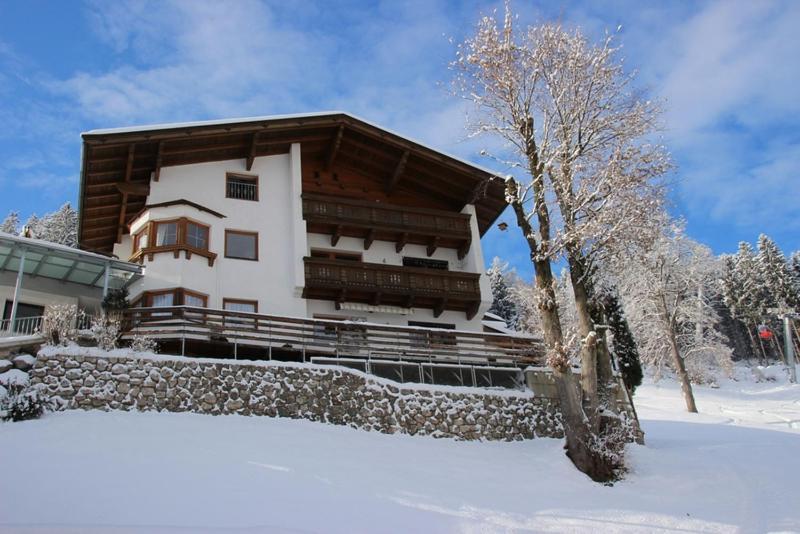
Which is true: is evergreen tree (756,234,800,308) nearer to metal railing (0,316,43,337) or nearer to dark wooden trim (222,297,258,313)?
dark wooden trim (222,297,258,313)

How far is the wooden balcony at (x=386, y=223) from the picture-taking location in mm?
25453

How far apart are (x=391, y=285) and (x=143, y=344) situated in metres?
9.84

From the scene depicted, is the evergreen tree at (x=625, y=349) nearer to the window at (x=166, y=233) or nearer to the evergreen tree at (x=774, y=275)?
the window at (x=166, y=233)

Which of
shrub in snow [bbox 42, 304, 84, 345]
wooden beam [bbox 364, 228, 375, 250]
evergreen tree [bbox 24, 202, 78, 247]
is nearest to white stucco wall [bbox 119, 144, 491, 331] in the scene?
wooden beam [bbox 364, 228, 375, 250]

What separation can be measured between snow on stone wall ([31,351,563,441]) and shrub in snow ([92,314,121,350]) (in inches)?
22.6

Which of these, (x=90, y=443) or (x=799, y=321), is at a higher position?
(x=799, y=321)

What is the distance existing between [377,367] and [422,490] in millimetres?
7388

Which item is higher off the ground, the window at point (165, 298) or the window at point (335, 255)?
the window at point (335, 255)

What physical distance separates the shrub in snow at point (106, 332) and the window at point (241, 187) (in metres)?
8.19

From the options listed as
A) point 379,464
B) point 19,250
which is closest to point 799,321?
point 379,464

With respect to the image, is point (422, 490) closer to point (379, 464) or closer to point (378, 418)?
point (379, 464)

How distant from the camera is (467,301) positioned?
25859 mm

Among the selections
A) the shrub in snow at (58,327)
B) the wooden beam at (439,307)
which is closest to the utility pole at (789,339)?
the wooden beam at (439,307)

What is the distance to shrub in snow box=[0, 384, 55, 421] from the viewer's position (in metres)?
14.8
